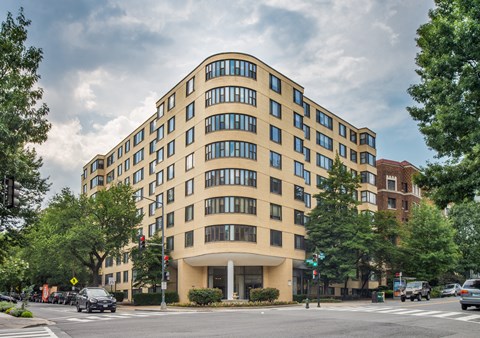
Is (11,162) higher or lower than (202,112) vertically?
lower

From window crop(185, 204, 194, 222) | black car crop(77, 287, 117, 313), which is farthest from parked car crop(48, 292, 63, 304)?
black car crop(77, 287, 117, 313)

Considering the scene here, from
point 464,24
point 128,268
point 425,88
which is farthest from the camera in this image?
point 128,268

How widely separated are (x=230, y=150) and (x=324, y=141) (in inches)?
911

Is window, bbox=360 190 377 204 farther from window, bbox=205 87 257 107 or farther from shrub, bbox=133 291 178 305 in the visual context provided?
shrub, bbox=133 291 178 305

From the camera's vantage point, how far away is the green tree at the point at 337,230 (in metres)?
56.8

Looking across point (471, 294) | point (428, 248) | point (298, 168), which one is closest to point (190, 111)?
point (298, 168)

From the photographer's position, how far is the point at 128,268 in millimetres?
77375

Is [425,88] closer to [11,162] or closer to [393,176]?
[11,162]

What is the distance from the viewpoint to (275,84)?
5853cm

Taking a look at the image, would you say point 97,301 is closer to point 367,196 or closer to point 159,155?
point 159,155

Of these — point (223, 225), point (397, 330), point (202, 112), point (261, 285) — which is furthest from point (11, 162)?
point (261, 285)

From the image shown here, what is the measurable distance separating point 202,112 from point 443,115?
38.0 meters

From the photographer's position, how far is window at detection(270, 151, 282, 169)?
55.8m

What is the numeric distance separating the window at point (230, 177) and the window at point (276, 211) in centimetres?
389
